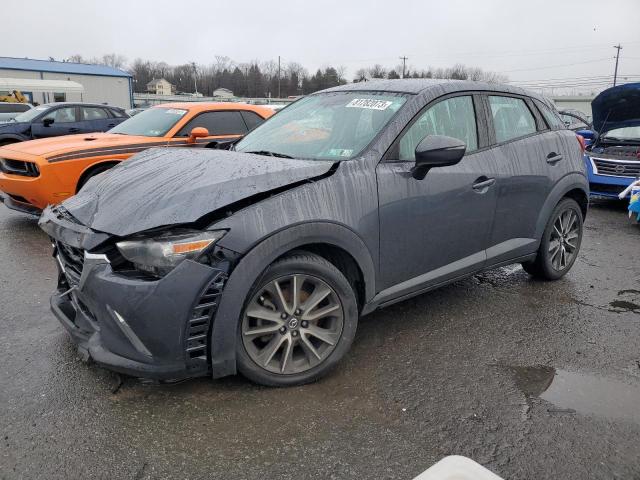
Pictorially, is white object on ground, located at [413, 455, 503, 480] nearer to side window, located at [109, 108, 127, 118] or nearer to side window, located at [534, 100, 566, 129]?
side window, located at [534, 100, 566, 129]

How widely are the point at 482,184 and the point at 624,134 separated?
302 inches

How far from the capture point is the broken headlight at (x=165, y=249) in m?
2.38

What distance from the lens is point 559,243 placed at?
4.57 meters

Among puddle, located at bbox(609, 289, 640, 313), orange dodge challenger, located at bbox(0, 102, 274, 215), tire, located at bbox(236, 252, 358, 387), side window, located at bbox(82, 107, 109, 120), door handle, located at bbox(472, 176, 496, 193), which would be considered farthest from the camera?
side window, located at bbox(82, 107, 109, 120)

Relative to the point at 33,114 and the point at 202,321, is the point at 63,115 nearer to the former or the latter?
the point at 33,114

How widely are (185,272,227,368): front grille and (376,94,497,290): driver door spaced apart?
106 cm

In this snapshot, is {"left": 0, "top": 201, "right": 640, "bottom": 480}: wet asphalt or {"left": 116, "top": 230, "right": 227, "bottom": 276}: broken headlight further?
{"left": 116, "top": 230, "right": 227, "bottom": 276}: broken headlight

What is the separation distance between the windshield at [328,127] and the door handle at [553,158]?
5.08 ft

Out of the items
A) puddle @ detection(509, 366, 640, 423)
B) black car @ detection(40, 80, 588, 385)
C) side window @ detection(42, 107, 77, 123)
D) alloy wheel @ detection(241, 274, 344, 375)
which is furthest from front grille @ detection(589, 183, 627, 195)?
side window @ detection(42, 107, 77, 123)

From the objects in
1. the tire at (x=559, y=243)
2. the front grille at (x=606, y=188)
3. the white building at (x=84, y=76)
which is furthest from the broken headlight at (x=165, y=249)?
the white building at (x=84, y=76)

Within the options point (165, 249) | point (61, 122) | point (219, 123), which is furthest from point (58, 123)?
point (165, 249)

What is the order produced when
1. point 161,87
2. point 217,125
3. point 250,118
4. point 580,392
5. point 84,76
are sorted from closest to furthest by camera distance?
point 580,392 < point 217,125 < point 250,118 < point 84,76 < point 161,87

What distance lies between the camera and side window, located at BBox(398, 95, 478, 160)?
10.6 ft

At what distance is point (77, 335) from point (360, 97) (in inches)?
92.7
